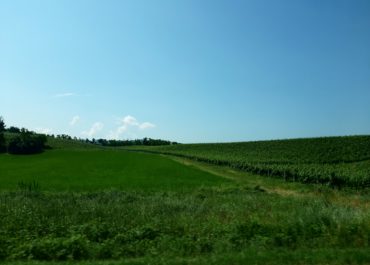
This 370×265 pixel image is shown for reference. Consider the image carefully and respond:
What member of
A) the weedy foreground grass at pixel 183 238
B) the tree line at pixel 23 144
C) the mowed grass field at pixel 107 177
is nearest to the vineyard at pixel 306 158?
the mowed grass field at pixel 107 177

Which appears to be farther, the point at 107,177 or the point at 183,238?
the point at 107,177

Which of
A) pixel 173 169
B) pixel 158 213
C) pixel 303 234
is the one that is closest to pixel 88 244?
pixel 303 234

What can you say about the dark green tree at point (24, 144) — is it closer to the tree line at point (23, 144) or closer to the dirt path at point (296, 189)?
the tree line at point (23, 144)

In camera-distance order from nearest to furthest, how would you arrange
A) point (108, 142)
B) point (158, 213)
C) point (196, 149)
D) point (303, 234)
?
point (303, 234) → point (158, 213) → point (196, 149) → point (108, 142)

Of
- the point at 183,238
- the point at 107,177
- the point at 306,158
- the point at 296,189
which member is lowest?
the point at 296,189

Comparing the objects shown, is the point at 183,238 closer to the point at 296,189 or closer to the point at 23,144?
the point at 296,189

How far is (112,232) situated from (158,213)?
16.2 feet

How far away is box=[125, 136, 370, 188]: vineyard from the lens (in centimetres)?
4319

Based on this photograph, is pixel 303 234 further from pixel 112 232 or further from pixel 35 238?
pixel 35 238

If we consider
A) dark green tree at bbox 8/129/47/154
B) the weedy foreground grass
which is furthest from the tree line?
the weedy foreground grass

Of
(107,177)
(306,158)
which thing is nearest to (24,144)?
(107,177)

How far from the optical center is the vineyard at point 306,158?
4319 centimetres

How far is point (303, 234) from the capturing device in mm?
11953

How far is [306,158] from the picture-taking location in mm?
62031
